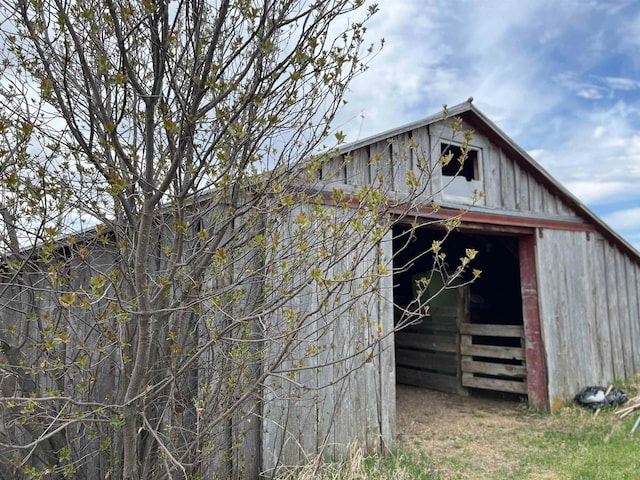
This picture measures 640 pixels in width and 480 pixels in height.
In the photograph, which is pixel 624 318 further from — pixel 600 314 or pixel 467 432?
pixel 467 432

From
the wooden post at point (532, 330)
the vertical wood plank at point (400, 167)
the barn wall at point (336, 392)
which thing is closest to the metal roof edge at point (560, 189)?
the wooden post at point (532, 330)

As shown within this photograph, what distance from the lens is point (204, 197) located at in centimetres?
298

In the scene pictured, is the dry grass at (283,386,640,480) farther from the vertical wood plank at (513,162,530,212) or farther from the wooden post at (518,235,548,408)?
the vertical wood plank at (513,162,530,212)

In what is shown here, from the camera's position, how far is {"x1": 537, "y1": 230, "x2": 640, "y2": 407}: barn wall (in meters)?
7.20

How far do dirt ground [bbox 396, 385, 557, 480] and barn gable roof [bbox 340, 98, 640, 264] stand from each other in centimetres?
291

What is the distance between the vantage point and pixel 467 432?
6281 millimetres

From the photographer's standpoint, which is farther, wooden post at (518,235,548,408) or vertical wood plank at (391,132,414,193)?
wooden post at (518,235,548,408)

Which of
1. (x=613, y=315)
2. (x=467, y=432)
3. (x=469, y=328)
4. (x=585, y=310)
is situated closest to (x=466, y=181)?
(x=469, y=328)

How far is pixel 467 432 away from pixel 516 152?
3955 mm

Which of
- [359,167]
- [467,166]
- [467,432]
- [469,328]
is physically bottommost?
[467,432]

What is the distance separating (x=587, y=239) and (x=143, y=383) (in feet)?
25.4

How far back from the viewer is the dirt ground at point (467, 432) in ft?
16.2

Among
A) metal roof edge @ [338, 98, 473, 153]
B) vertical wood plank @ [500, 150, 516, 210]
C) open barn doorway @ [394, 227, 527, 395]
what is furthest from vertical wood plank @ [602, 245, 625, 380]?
metal roof edge @ [338, 98, 473, 153]

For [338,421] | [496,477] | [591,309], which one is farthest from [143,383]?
[591,309]
